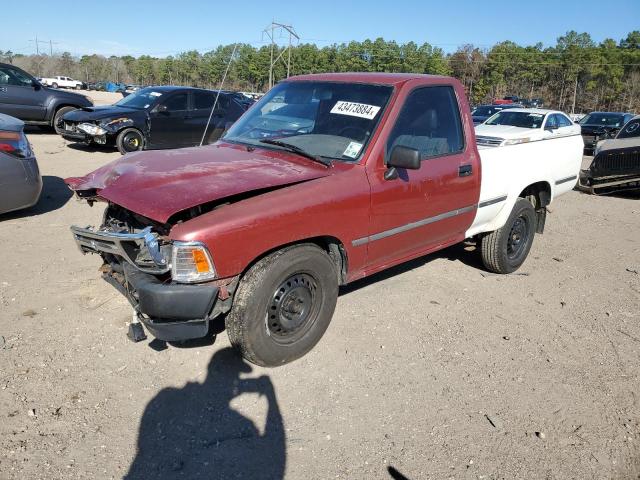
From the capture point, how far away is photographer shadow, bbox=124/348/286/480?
257 centimetres

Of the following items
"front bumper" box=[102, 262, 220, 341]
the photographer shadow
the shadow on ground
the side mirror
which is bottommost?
the photographer shadow

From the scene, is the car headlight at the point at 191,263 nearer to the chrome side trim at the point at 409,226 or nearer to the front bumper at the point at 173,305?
the front bumper at the point at 173,305

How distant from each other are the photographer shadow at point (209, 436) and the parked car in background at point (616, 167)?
10.00 m

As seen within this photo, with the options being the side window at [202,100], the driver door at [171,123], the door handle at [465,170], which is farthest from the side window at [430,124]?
the side window at [202,100]

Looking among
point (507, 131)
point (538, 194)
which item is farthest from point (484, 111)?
point (538, 194)

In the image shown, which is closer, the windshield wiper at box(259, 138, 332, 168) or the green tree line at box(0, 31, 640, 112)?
the windshield wiper at box(259, 138, 332, 168)

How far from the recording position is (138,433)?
2.79 metres

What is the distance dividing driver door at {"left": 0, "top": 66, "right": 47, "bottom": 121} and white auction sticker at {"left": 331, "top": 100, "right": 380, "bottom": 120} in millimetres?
11601

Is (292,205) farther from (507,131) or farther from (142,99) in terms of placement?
(507,131)

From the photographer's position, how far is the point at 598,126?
1839 cm

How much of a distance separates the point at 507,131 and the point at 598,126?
842 cm

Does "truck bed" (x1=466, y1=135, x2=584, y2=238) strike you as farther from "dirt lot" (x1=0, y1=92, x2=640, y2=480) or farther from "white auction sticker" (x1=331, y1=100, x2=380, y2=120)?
"white auction sticker" (x1=331, y1=100, x2=380, y2=120)

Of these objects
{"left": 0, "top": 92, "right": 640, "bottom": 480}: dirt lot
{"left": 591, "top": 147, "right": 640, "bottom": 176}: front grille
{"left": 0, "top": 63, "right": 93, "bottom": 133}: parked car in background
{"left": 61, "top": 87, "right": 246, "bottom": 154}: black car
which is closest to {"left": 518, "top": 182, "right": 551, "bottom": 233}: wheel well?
{"left": 0, "top": 92, "right": 640, "bottom": 480}: dirt lot

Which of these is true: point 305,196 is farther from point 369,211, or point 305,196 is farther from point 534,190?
point 534,190
